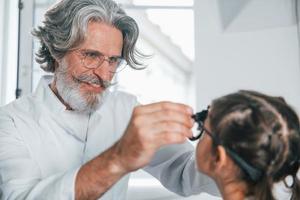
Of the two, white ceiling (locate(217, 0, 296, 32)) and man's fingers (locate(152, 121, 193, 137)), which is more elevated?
white ceiling (locate(217, 0, 296, 32))

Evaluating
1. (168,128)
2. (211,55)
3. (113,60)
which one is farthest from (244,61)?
(168,128)

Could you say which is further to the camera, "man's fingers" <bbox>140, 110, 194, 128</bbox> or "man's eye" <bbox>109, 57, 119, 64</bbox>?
"man's eye" <bbox>109, 57, 119, 64</bbox>

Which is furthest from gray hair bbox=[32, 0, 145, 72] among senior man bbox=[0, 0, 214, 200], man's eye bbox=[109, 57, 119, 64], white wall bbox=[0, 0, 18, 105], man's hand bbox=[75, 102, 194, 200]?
white wall bbox=[0, 0, 18, 105]

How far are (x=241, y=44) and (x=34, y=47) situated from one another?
1.08 metres

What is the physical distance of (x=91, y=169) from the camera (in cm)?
85

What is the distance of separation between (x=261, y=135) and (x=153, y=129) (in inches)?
9.8

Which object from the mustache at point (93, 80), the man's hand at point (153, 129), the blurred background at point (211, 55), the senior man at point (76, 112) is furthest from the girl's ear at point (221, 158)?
the blurred background at point (211, 55)

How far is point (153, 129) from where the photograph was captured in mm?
765

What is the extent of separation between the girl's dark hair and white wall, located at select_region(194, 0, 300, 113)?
992mm

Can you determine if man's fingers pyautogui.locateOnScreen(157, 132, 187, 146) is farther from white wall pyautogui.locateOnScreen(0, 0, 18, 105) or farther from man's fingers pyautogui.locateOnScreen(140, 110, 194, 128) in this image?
white wall pyautogui.locateOnScreen(0, 0, 18, 105)

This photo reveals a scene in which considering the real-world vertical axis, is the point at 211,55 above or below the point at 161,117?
above

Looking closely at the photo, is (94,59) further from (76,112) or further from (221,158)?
(221,158)

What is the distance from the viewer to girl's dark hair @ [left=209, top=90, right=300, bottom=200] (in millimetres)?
842

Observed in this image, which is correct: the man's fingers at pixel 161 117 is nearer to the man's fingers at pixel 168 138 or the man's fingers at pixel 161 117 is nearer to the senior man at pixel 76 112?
the man's fingers at pixel 168 138
